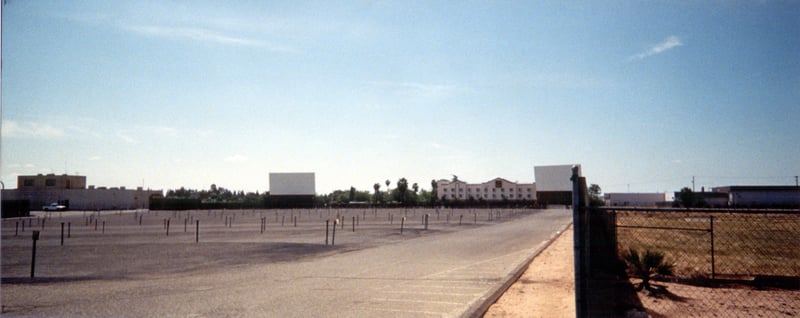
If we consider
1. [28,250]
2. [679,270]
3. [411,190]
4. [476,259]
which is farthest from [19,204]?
[411,190]

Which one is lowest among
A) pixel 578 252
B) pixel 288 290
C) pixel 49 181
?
pixel 288 290

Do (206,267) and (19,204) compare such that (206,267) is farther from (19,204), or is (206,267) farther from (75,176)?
(75,176)

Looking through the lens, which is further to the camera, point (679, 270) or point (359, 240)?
point (359, 240)

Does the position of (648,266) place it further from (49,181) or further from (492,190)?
(492,190)

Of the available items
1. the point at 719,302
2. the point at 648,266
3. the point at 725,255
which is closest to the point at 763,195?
the point at 725,255

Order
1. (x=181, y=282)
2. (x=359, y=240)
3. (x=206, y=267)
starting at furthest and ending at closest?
1. (x=359, y=240)
2. (x=206, y=267)
3. (x=181, y=282)

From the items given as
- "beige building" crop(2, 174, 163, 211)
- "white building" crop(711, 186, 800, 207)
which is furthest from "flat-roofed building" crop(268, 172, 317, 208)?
"white building" crop(711, 186, 800, 207)

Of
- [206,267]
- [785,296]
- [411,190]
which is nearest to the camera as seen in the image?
[785,296]

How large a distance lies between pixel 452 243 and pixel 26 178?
13509cm

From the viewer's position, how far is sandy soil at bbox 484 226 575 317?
873 centimetres

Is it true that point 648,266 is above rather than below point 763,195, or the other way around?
below

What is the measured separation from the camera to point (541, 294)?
10289 mm

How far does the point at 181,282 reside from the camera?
12133 mm

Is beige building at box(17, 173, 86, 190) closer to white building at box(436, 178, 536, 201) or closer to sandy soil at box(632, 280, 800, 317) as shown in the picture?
white building at box(436, 178, 536, 201)
